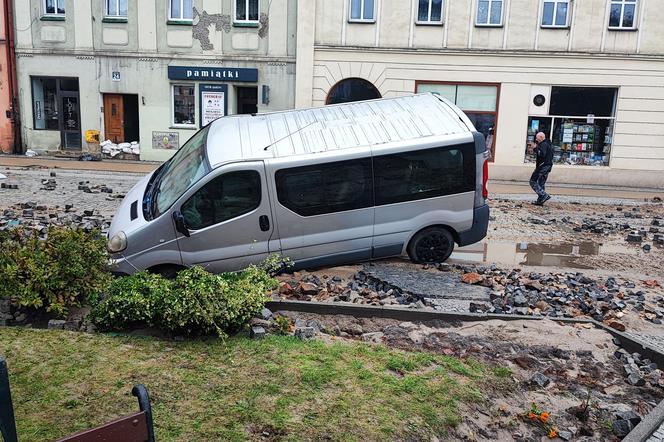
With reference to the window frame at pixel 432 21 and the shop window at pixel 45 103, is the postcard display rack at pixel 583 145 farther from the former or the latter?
the shop window at pixel 45 103

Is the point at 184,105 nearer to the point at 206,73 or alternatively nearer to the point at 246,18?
the point at 206,73

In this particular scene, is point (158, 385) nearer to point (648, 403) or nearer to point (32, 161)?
point (648, 403)

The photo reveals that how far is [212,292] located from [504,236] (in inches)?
319

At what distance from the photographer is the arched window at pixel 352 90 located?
846 inches

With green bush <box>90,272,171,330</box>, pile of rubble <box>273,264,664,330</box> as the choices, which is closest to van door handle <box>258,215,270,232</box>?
pile of rubble <box>273,264,664,330</box>

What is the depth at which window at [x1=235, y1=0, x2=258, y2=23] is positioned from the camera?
2172 cm

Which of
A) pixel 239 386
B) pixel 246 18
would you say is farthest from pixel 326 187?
pixel 246 18

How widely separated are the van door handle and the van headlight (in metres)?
1.77

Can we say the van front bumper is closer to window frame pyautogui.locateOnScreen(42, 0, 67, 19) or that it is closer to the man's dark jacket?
the man's dark jacket

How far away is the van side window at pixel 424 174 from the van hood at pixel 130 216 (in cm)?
335

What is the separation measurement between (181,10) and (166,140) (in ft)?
15.6

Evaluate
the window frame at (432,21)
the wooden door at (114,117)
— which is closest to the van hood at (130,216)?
the window frame at (432,21)

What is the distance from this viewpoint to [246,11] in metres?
21.8

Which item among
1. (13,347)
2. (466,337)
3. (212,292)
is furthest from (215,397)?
(466,337)
